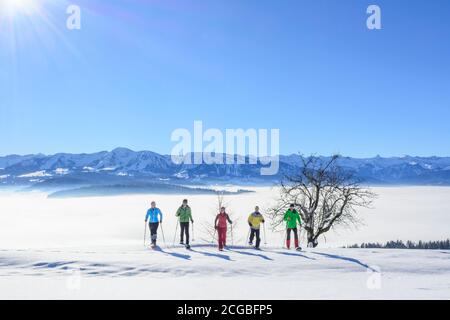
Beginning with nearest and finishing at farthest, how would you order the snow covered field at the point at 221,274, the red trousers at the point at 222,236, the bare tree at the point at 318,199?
the snow covered field at the point at 221,274, the red trousers at the point at 222,236, the bare tree at the point at 318,199

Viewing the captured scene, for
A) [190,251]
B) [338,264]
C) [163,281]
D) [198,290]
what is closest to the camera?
[198,290]

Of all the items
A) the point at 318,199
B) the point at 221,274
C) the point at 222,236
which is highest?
the point at 318,199

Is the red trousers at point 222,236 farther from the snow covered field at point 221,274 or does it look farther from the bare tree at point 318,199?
the bare tree at point 318,199

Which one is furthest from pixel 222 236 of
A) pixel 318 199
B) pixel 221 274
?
pixel 318 199

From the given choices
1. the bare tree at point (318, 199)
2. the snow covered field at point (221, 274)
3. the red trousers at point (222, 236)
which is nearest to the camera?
the snow covered field at point (221, 274)

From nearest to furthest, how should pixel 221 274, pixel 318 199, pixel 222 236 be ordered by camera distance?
pixel 221 274, pixel 222 236, pixel 318 199

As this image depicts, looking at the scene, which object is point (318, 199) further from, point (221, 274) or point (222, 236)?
point (221, 274)

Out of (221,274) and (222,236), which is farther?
(222,236)

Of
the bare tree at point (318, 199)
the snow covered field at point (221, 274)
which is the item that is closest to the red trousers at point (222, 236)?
the snow covered field at point (221, 274)

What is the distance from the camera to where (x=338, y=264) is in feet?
56.9
